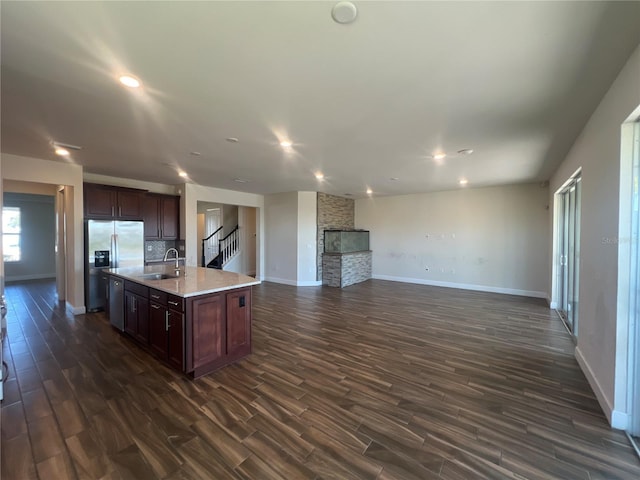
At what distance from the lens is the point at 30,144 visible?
3.67 m

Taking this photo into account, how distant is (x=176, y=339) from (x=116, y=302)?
1.87 meters

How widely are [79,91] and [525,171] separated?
664 centimetres

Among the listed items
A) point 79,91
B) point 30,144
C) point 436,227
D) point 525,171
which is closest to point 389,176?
point 525,171

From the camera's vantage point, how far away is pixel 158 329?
306cm

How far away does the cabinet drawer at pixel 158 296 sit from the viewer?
Answer: 296 centimetres

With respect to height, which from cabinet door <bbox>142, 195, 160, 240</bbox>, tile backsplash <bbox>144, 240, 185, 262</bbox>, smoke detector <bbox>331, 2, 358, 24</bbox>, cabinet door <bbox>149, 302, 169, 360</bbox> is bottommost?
cabinet door <bbox>149, 302, 169, 360</bbox>

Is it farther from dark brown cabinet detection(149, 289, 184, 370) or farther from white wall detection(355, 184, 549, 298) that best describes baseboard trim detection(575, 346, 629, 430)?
white wall detection(355, 184, 549, 298)

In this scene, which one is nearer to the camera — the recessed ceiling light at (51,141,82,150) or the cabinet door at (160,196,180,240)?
the recessed ceiling light at (51,141,82,150)

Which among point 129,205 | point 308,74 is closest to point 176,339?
point 308,74

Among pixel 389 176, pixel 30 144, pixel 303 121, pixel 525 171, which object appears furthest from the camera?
pixel 389 176

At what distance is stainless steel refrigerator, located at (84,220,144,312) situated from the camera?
4.95 metres

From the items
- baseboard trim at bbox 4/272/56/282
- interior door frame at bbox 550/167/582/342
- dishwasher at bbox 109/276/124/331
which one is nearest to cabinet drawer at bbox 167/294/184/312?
dishwasher at bbox 109/276/124/331

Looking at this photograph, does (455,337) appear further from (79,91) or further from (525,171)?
(79,91)

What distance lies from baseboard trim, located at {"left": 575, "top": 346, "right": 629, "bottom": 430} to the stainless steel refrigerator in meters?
6.67
